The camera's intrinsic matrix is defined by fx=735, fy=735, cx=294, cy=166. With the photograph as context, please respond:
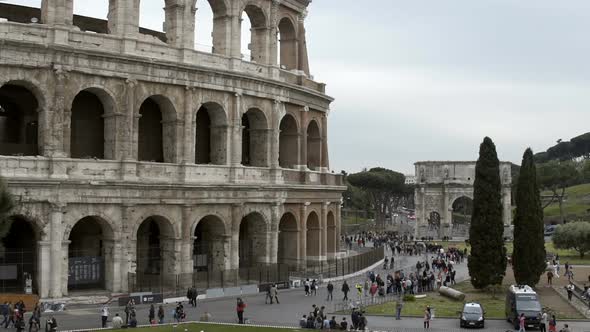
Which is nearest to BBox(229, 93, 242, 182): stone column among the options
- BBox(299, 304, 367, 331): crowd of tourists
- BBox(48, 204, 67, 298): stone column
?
BBox(48, 204, 67, 298): stone column

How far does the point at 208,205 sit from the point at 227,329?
1129 centimetres

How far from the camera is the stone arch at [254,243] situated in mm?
40031

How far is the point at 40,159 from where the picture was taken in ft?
101

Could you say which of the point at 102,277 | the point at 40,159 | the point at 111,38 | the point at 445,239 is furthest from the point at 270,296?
the point at 445,239

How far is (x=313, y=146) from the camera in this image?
46.8 meters

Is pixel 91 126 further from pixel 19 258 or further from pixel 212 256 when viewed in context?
pixel 212 256

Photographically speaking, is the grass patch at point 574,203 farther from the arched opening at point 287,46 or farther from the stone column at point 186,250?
the stone column at point 186,250

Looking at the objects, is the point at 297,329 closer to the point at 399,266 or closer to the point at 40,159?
the point at 40,159

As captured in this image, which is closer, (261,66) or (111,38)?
(111,38)

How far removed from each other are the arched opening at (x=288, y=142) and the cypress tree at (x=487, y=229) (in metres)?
11.0

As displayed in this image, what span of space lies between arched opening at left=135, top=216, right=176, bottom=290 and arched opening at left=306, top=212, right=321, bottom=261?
10.6 meters

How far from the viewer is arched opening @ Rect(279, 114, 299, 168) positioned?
43.2m

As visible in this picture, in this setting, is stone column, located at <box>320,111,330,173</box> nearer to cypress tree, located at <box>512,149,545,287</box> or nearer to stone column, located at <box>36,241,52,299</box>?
cypress tree, located at <box>512,149,545,287</box>

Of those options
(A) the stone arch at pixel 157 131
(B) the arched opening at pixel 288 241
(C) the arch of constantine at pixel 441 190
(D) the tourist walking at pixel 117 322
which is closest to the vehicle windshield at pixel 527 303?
(D) the tourist walking at pixel 117 322
